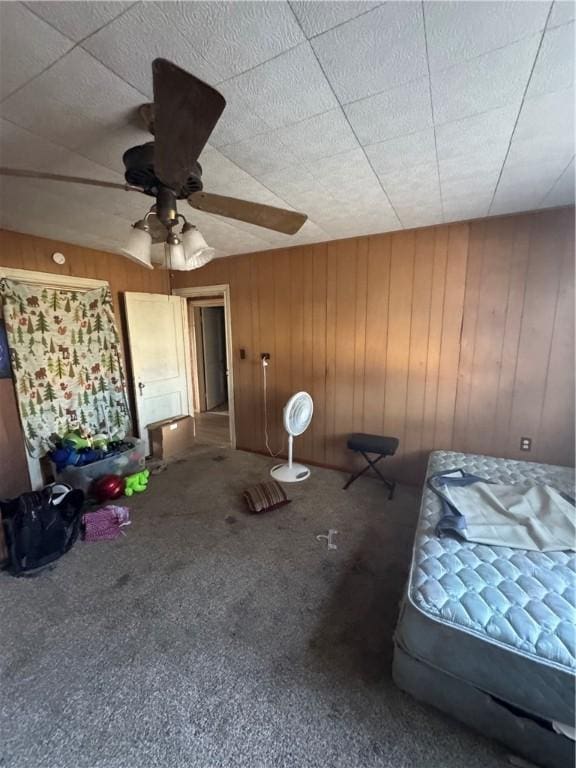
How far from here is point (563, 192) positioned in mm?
2096

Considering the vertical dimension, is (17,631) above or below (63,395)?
below

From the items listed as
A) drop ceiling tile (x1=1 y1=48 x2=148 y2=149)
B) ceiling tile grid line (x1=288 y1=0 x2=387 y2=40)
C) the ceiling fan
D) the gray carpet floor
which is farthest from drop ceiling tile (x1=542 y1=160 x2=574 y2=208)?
the gray carpet floor

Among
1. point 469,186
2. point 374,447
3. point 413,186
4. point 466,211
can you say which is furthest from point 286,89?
point 374,447

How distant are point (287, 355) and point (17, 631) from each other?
2.94 metres

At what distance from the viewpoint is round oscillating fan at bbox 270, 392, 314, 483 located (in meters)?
3.02

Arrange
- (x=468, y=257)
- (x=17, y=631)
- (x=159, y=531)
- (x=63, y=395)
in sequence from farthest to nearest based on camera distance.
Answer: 1. (x=63, y=395)
2. (x=468, y=257)
3. (x=159, y=531)
4. (x=17, y=631)

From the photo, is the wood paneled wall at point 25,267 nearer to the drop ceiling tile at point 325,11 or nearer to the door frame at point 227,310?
the door frame at point 227,310

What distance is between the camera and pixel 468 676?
1.18 m

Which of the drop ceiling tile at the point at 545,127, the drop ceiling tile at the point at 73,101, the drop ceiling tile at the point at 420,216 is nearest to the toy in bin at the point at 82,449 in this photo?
the drop ceiling tile at the point at 73,101

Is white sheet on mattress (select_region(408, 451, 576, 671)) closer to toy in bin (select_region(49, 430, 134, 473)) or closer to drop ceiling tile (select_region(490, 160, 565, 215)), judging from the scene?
drop ceiling tile (select_region(490, 160, 565, 215))

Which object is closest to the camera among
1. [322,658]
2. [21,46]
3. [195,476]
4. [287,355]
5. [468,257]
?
[21,46]

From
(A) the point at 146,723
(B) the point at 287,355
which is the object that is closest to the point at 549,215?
(B) the point at 287,355

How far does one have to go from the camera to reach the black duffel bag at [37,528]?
80.8 inches

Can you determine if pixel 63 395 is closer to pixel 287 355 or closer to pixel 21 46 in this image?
pixel 287 355
